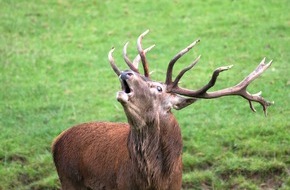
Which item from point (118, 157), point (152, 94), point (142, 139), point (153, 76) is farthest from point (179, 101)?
point (153, 76)

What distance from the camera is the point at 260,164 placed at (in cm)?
914

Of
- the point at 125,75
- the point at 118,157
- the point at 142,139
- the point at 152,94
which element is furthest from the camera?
the point at 118,157

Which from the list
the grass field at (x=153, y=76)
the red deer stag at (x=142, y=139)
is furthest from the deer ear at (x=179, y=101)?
the grass field at (x=153, y=76)

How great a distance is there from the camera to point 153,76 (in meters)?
12.1

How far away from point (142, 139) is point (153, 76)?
515 cm

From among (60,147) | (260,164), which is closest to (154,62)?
(260,164)

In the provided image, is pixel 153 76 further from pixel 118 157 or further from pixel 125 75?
pixel 125 75

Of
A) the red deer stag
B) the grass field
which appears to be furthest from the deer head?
→ the grass field

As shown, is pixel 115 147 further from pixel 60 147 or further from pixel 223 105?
pixel 223 105

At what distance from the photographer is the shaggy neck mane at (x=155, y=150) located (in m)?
7.01

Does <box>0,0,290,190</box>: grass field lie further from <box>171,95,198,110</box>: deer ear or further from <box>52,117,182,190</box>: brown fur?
<box>171,95,198,110</box>: deer ear

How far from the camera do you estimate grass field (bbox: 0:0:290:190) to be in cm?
934

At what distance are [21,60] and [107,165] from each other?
5954 mm

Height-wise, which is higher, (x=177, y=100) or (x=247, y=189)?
(x=177, y=100)
